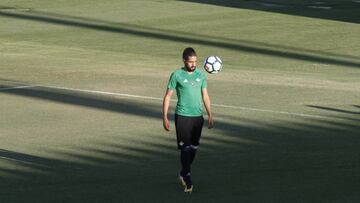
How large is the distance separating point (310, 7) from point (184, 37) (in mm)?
12000

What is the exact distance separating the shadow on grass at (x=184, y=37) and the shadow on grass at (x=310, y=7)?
26.2 feet

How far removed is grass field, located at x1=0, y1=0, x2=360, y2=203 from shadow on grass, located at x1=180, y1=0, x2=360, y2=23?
0.44 ft

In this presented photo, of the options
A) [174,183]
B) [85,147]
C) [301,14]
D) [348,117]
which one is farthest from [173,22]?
[174,183]

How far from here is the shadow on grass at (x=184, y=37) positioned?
38.0 meters

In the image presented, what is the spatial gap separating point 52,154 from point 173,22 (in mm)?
27164

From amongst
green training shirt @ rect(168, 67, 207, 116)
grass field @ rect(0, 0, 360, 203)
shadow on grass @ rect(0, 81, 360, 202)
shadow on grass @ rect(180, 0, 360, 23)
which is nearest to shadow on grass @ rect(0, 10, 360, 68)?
grass field @ rect(0, 0, 360, 203)

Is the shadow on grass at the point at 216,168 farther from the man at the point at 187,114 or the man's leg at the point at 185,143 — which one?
the man at the point at 187,114

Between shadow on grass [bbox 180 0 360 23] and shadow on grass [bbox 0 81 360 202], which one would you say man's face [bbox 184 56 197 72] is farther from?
shadow on grass [bbox 180 0 360 23]

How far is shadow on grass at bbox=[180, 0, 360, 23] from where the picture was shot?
5031 cm

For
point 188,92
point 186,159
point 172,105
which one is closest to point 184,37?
point 172,105

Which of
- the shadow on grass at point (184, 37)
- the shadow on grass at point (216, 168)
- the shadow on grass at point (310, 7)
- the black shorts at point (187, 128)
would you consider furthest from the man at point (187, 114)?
the shadow on grass at point (310, 7)

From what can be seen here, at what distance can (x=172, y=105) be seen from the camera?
27.3 m

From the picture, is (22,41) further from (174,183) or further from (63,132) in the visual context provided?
(174,183)

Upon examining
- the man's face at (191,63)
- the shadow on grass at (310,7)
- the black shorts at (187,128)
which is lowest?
the shadow on grass at (310,7)
